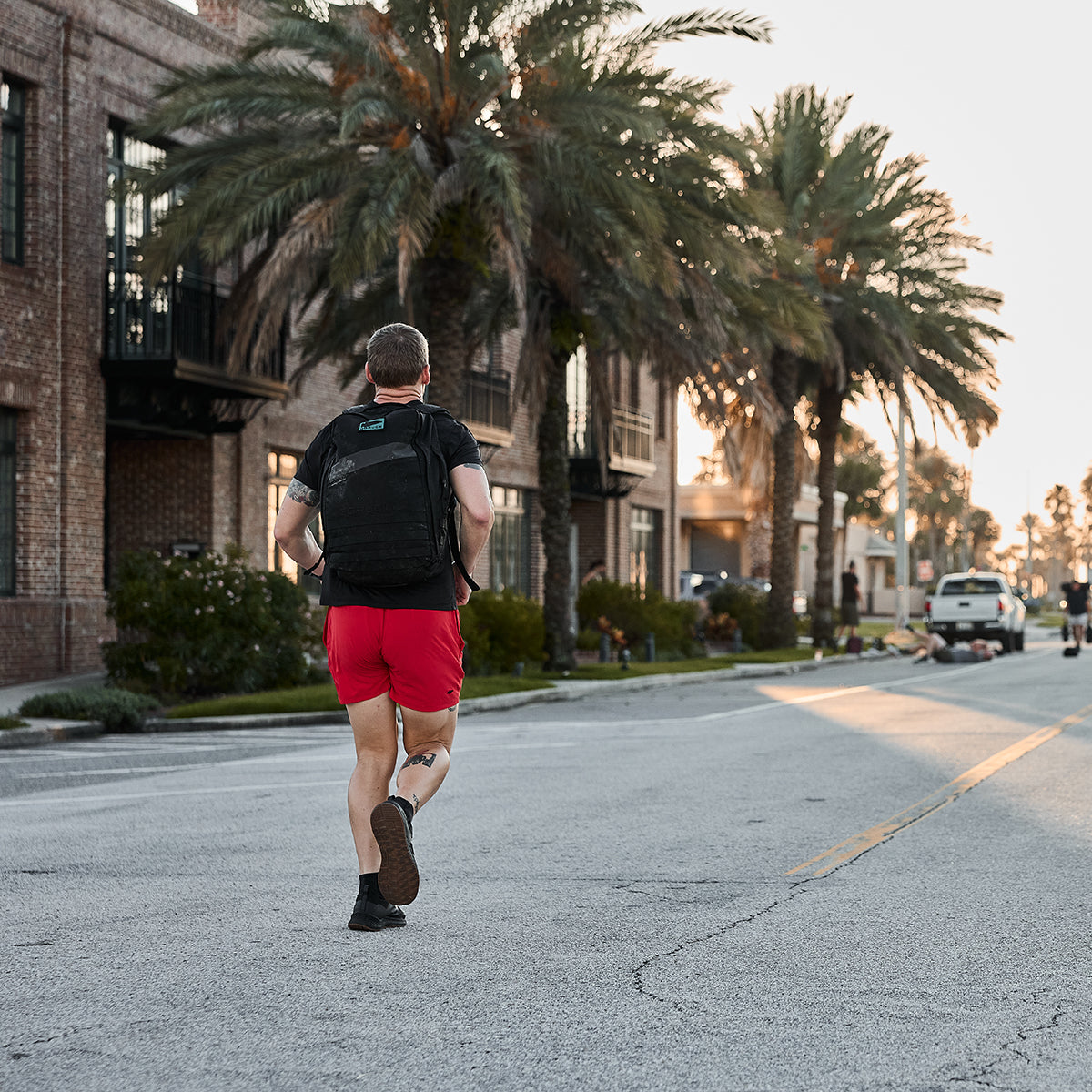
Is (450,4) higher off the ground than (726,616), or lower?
higher

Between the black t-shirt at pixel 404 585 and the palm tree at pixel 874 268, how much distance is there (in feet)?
80.6

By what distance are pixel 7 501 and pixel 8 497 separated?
60 mm

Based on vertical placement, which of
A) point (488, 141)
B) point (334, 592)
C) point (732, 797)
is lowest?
point (732, 797)

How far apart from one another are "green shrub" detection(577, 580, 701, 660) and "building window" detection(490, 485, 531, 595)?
234 cm

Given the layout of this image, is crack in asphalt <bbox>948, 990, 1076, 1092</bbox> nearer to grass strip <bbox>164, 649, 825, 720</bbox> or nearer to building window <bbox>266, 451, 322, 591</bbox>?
grass strip <bbox>164, 649, 825, 720</bbox>

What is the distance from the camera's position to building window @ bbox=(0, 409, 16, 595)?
64.7 feet

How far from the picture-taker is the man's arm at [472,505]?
5.52m

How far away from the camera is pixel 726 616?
34969mm

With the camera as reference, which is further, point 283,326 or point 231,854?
point 283,326

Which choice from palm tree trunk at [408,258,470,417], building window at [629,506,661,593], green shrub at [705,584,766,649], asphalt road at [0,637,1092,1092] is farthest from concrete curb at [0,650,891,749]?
building window at [629,506,661,593]

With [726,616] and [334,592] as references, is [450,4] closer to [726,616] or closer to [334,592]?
[334,592]

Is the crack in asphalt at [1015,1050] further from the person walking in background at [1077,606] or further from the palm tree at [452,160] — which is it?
the person walking in background at [1077,606]

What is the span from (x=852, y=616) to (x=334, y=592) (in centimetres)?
3261

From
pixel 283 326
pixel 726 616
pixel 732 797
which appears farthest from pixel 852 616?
pixel 732 797
